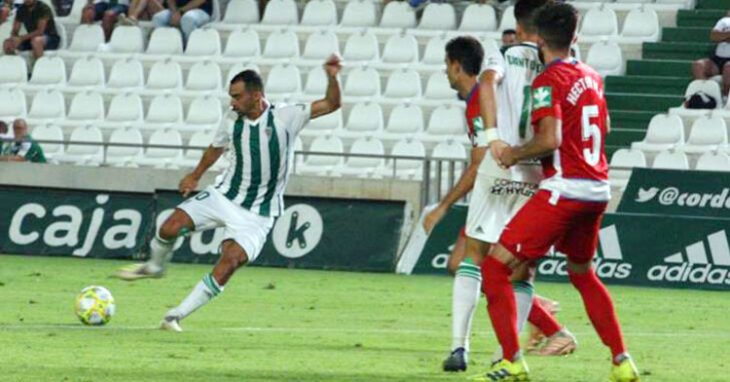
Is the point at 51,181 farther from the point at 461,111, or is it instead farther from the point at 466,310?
the point at 466,310

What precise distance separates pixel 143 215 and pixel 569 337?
1092 cm

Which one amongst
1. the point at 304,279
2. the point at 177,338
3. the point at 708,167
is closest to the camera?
the point at 177,338

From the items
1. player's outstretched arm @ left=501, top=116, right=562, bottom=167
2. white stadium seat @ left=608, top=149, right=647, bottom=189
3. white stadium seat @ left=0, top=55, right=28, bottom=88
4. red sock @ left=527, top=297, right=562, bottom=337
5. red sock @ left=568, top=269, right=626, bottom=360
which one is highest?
player's outstretched arm @ left=501, top=116, right=562, bottom=167

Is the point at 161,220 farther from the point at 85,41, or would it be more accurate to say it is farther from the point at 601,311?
the point at 601,311

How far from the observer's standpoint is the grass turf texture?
32.1ft

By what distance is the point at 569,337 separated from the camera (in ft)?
35.4

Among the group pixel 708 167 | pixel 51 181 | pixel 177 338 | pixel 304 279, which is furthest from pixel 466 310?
pixel 51 181

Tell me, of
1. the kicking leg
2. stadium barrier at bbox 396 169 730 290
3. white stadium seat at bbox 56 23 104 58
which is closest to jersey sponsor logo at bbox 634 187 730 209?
stadium barrier at bbox 396 169 730 290

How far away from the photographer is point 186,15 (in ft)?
84.5

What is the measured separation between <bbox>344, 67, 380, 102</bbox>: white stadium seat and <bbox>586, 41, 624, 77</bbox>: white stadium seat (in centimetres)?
287

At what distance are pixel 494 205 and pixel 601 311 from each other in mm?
1190

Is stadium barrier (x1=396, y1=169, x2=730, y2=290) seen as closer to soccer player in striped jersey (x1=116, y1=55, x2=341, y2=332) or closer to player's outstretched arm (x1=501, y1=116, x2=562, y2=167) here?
soccer player in striped jersey (x1=116, y1=55, x2=341, y2=332)

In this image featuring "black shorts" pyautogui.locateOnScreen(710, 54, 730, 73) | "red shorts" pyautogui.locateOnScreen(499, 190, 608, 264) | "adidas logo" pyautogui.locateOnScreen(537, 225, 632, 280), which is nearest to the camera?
"red shorts" pyautogui.locateOnScreen(499, 190, 608, 264)

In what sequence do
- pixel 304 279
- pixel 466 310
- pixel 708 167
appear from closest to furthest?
pixel 466 310 < pixel 304 279 < pixel 708 167
